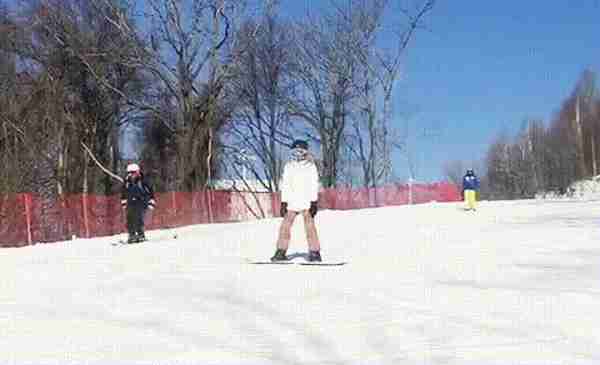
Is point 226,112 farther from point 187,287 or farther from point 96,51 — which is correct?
point 187,287

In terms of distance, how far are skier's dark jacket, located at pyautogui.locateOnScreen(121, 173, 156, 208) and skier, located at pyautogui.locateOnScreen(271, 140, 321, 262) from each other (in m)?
6.14

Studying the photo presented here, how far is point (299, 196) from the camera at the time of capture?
10469mm

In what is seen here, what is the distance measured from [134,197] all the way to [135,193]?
0.30 ft

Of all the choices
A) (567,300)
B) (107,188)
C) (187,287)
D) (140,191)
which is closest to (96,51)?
(107,188)

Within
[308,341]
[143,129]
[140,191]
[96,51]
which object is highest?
[96,51]

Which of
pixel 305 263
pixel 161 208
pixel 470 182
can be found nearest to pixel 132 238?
pixel 305 263

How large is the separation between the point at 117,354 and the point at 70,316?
61.9 inches

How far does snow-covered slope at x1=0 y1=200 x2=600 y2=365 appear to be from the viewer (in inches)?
194

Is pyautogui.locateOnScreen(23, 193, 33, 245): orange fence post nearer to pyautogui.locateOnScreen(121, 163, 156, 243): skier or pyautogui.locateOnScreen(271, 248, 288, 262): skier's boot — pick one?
pyautogui.locateOnScreen(121, 163, 156, 243): skier

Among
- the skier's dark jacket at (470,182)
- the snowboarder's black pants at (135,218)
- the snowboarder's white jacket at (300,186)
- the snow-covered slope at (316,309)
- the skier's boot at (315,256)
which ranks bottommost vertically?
the snow-covered slope at (316,309)

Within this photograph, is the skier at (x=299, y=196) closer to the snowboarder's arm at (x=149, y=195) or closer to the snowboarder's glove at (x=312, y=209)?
the snowboarder's glove at (x=312, y=209)

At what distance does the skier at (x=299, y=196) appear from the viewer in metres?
10.4

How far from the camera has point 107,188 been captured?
45844 mm

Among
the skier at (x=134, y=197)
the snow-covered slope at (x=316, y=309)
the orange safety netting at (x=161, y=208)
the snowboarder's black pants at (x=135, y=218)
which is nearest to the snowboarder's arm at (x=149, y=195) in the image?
the skier at (x=134, y=197)
